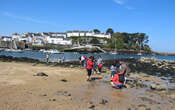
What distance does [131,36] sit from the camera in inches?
6836

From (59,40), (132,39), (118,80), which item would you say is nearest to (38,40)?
(59,40)

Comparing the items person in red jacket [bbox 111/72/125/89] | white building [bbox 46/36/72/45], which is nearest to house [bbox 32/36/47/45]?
white building [bbox 46/36/72/45]

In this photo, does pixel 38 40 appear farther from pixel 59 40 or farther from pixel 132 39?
pixel 132 39

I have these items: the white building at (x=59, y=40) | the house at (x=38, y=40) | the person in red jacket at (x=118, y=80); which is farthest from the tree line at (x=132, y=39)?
the person in red jacket at (x=118, y=80)

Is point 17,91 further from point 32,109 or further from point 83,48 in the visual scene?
point 83,48

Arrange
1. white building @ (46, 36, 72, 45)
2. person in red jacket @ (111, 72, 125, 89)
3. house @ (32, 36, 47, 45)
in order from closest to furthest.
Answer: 1. person in red jacket @ (111, 72, 125, 89)
2. house @ (32, 36, 47, 45)
3. white building @ (46, 36, 72, 45)

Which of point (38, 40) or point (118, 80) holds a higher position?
point (38, 40)

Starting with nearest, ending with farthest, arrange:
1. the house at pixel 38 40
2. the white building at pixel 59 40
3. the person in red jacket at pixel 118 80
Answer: the person in red jacket at pixel 118 80 → the house at pixel 38 40 → the white building at pixel 59 40

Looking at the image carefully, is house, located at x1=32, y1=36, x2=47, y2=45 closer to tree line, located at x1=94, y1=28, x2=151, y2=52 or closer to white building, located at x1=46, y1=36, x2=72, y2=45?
white building, located at x1=46, y1=36, x2=72, y2=45

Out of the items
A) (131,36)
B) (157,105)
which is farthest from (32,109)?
(131,36)

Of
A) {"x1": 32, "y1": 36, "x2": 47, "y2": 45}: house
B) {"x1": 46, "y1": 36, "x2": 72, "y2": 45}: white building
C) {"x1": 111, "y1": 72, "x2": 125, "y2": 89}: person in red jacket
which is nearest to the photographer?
{"x1": 111, "y1": 72, "x2": 125, "y2": 89}: person in red jacket

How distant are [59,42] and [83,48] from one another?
201 feet

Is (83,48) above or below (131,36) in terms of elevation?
below

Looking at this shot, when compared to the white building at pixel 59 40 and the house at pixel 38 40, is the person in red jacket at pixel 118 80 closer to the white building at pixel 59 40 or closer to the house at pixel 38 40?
the white building at pixel 59 40
